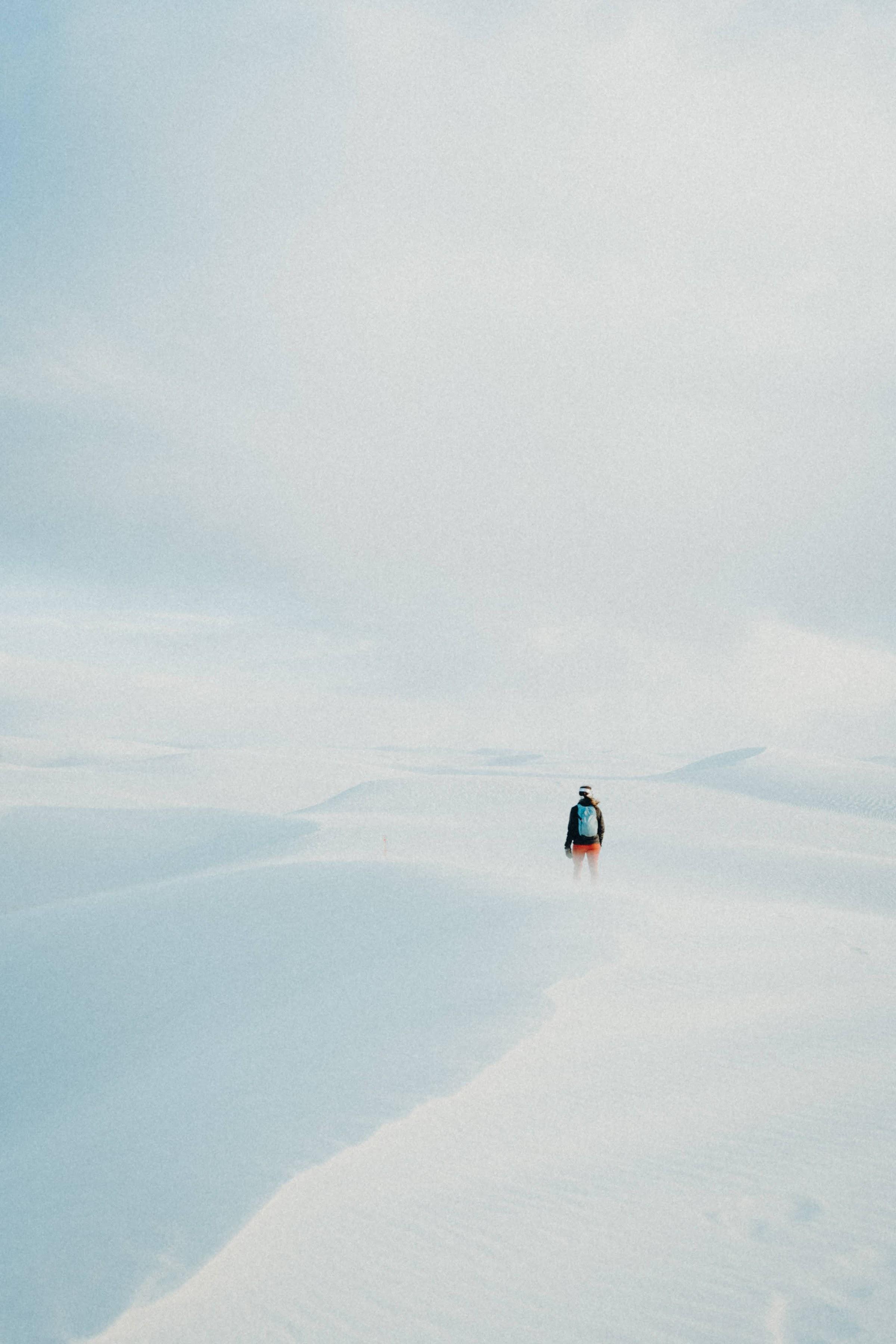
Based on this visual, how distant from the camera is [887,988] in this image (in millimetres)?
7953

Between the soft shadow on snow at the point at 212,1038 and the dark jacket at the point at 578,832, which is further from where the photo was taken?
the dark jacket at the point at 578,832

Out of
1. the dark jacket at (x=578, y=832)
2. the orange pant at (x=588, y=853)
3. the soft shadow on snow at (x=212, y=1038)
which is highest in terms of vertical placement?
the dark jacket at (x=578, y=832)

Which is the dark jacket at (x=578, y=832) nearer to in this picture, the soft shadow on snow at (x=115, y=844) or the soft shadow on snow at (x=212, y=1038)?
the soft shadow on snow at (x=212, y=1038)

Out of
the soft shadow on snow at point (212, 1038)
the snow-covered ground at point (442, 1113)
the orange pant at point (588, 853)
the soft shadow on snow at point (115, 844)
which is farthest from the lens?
the soft shadow on snow at point (115, 844)

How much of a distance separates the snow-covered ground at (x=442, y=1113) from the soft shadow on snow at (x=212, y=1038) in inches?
1.2

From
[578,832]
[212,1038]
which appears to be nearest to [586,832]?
[578,832]

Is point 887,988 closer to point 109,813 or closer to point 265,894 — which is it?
point 265,894

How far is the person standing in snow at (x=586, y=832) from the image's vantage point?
13.3 meters

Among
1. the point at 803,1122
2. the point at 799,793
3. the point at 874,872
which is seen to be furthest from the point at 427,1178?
the point at 799,793

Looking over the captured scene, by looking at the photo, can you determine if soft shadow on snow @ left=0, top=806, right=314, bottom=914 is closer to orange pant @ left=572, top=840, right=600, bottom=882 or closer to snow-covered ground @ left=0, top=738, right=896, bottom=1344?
snow-covered ground @ left=0, top=738, right=896, bottom=1344

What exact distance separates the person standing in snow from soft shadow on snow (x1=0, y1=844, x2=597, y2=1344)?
222cm

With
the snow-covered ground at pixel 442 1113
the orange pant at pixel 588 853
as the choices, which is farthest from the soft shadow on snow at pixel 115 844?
the orange pant at pixel 588 853

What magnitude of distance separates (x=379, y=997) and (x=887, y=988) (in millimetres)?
4722

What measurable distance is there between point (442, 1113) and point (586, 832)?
8.61 m
